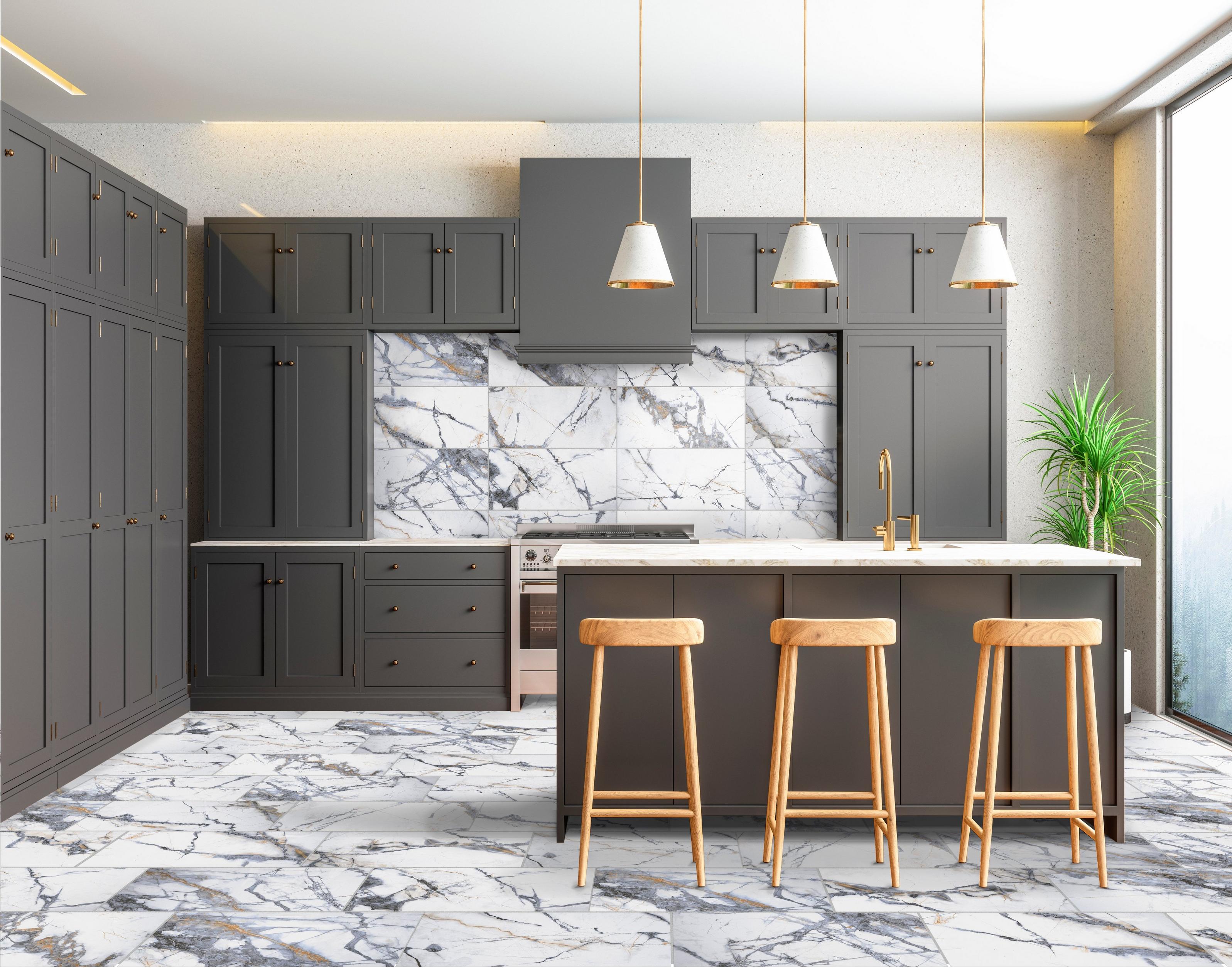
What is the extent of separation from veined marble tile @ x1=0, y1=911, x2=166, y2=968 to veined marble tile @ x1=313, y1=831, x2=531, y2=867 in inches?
22.6

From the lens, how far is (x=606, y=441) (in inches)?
212

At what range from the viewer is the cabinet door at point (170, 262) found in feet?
14.9

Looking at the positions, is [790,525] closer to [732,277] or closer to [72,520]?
[732,277]

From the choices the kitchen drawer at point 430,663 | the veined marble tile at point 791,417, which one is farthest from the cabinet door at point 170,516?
the veined marble tile at point 791,417

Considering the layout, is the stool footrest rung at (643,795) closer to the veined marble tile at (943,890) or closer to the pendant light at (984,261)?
the veined marble tile at (943,890)

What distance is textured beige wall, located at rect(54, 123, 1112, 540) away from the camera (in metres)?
5.34

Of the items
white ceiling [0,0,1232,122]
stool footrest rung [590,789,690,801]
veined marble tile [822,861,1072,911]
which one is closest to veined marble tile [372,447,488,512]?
white ceiling [0,0,1232,122]

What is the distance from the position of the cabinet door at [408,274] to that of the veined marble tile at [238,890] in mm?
3005

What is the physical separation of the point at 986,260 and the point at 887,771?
1.73 metres

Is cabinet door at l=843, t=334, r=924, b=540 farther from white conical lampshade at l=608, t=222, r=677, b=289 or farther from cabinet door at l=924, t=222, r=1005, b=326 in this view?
white conical lampshade at l=608, t=222, r=677, b=289

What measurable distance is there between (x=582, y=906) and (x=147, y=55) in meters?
4.40

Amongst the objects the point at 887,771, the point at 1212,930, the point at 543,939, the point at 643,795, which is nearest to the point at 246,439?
the point at 643,795

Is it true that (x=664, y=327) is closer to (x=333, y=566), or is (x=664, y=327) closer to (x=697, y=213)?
(x=697, y=213)

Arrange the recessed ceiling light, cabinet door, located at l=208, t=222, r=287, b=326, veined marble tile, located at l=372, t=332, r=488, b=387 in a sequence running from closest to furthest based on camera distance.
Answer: the recessed ceiling light < cabinet door, located at l=208, t=222, r=287, b=326 < veined marble tile, located at l=372, t=332, r=488, b=387
